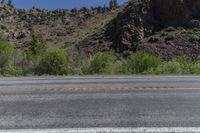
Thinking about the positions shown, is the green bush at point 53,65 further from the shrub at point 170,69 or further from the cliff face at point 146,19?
the cliff face at point 146,19

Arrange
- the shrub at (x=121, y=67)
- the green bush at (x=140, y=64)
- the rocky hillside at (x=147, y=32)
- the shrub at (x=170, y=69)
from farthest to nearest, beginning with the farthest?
the rocky hillside at (x=147, y=32), the green bush at (x=140, y=64), the shrub at (x=121, y=67), the shrub at (x=170, y=69)

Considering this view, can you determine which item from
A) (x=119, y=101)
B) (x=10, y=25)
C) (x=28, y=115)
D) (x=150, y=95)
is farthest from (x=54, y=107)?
(x=10, y=25)

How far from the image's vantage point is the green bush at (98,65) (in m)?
22.0

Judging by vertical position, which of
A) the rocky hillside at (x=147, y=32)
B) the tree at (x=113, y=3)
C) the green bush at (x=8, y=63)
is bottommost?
the green bush at (x=8, y=63)

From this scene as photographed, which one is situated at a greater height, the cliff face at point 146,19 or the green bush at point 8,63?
the cliff face at point 146,19

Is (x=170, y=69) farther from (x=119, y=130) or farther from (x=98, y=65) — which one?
(x=119, y=130)

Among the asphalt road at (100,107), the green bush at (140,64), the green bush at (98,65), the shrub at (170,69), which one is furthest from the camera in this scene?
the green bush at (140,64)

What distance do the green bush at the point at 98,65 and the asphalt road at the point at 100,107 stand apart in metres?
11.4

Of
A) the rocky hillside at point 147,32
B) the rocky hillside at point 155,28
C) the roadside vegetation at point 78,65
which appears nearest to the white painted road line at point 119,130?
the roadside vegetation at point 78,65

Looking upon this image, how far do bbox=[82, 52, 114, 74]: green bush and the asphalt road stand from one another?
11363 mm

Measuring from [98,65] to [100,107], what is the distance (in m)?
14.6

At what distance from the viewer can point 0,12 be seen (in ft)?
266

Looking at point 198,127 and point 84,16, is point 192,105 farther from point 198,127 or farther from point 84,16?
point 84,16

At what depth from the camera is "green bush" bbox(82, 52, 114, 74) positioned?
22000mm
